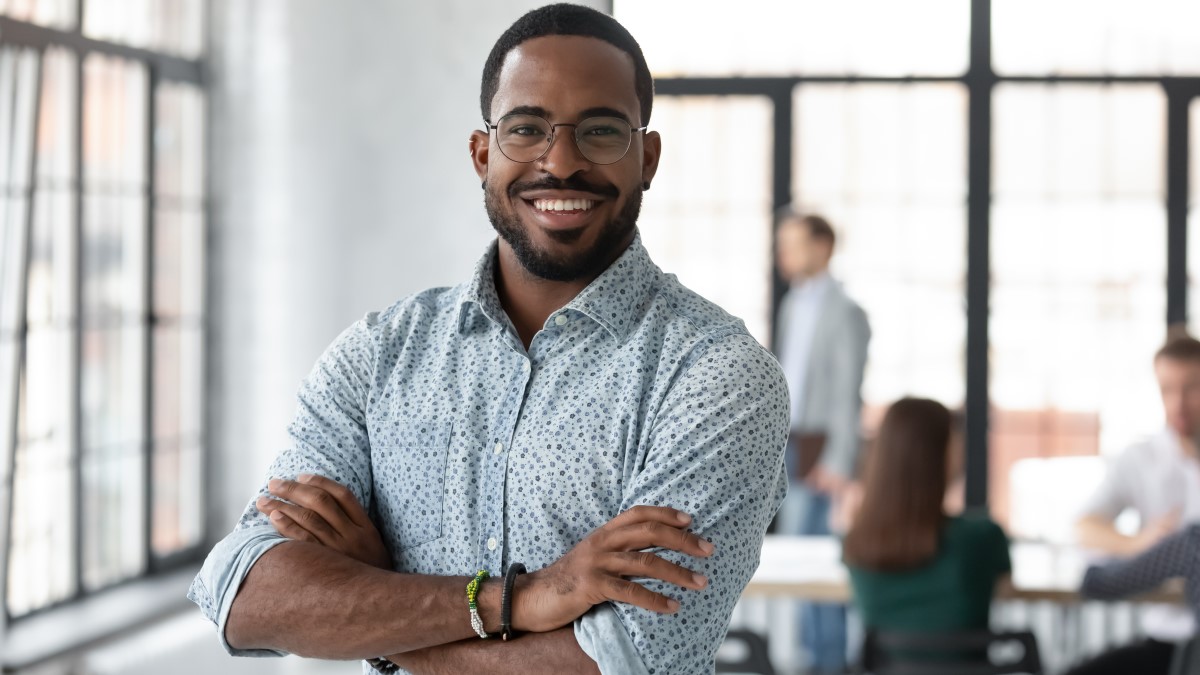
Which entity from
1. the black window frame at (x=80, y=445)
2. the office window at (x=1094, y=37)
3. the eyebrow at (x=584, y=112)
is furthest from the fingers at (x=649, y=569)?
the office window at (x=1094, y=37)

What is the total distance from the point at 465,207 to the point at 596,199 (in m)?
3.89

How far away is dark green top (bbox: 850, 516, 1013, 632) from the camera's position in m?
3.50

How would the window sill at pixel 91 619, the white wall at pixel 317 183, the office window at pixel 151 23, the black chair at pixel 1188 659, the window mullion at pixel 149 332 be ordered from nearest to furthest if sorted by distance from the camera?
the black chair at pixel 1188 659, the window sill at pixel 91 619, the office window at pixel 151 23, the window mullion at pixel 149 332, the white wall at pixel 317 183

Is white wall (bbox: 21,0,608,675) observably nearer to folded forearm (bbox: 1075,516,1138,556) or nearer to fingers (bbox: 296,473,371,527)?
folded forearm (bbox: 1075,516,1138,556)

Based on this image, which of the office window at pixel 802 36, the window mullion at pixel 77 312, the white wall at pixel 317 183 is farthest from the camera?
the office window at pixel 802 36

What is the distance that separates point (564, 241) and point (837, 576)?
2.61m

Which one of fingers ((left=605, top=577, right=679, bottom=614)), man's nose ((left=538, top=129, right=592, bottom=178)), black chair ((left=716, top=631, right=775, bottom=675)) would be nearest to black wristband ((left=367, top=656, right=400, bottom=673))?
fingers ((left=605, top=577, right=679, bottom=614))

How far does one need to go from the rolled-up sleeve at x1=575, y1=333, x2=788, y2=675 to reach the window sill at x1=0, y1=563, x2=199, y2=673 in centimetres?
288

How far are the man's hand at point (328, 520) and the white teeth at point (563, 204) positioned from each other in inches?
15.8

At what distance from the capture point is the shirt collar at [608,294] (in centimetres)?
164

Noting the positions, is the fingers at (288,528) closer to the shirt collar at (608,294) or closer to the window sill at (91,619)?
the shirt collar at (608,294)

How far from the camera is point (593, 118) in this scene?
161 centimetres

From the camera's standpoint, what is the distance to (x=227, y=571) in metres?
1.62

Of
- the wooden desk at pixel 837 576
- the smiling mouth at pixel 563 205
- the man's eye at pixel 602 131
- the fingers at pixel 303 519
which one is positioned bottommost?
the wooden desk at pixel 837 576
